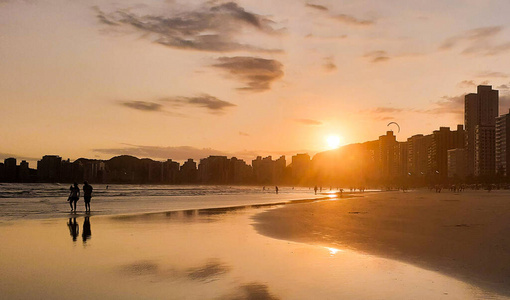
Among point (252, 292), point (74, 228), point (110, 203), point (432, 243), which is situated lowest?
point (110, 203)

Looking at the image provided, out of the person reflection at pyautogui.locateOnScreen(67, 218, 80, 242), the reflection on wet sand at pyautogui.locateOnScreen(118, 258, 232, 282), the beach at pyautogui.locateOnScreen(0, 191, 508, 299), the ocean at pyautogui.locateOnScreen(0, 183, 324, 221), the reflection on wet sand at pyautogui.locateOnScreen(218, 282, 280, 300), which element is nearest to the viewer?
the reflection on wet sand at pyautogui.locateOnScreen(218, 282, 280, 300)

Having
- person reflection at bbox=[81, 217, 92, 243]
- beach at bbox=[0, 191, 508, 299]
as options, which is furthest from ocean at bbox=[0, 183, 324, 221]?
beach at bbox=[0, 191, 508, 299]

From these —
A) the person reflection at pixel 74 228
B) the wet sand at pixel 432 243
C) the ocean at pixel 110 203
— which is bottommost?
the ocean at pixel 110 203

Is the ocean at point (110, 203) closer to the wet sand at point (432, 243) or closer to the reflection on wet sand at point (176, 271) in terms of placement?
the wet sand at point (432, 243)

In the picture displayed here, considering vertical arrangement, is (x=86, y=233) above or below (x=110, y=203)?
above

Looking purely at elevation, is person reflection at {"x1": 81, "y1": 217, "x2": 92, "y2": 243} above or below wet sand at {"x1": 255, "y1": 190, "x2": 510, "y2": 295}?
below

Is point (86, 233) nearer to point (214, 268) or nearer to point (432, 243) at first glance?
point (214, 268)

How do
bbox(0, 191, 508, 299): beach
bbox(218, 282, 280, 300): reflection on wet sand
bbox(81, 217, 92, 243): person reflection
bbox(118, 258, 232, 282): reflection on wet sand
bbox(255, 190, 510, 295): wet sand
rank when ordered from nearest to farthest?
bbox(218, 282, 280, 300): reflection on wet sand < bbox(0, 191, 508, 299): beach < bbox(118, 258, 232, 282): reflection on wet sand < bbox(255, 190, 510, 295): wet sand < bbox(81, 217, 92, 243): person reflection

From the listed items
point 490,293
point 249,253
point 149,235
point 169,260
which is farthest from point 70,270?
point 490,293

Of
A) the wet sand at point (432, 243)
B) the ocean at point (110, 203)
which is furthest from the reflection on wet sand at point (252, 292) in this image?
the ocean at point (110, 203)

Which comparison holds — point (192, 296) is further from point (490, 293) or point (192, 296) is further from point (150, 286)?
point (490, 293)

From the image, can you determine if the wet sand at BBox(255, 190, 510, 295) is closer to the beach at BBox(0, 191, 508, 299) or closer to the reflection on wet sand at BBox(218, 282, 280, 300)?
the beach at BBox(0, 191, 508, 299)

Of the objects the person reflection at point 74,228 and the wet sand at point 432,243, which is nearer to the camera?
the wet sand at point 432,243

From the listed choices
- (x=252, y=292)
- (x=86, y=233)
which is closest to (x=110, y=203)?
(x=86, y=233)
